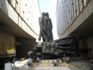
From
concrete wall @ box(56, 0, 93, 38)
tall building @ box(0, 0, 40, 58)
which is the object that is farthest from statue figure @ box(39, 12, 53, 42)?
concrete wall @ box(56, 0, 93, 38)

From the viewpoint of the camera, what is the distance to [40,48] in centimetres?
1493

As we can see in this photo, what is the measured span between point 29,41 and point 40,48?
81.8ft

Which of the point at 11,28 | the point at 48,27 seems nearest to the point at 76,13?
the point at 11,28

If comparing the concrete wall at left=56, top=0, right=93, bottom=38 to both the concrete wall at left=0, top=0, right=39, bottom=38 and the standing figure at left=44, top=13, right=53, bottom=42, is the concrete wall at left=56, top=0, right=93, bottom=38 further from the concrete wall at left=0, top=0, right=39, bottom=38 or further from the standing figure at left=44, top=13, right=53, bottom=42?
the concrete wall at left=0, top=0, right=39, bottom=38

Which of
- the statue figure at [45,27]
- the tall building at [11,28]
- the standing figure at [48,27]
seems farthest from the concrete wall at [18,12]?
the standing figure at [48,27]

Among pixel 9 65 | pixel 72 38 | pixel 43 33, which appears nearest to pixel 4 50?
pixel 43 33

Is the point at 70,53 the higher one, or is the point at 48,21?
the point at 48,21

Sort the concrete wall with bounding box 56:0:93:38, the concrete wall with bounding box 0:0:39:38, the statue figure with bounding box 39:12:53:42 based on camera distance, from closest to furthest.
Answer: the statue figure with bounding box 39:12:53:42, the concrete wall with bounding box 0:0:39:38, the concrete wall with bounding box 56:0:93:38

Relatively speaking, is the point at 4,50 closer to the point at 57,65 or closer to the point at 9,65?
the point at 57,65

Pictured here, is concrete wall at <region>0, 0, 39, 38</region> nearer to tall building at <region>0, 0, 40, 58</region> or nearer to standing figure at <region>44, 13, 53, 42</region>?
tall building at <region>0, 0, 40, 58</region>

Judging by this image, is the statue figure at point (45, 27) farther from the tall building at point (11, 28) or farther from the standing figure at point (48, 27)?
the tall building at point (11, 28)

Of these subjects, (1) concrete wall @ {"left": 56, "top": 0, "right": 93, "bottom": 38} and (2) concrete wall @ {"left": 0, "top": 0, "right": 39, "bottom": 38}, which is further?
(1) concrete wall @ {"left": 56, "top": 0, "right": 93, "bottom": 38}

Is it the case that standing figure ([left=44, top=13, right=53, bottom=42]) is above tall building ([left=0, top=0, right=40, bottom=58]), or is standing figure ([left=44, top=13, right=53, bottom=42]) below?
below

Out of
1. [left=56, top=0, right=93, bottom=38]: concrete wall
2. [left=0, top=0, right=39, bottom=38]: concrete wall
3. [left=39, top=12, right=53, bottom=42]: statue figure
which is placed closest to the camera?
[left=39, top=12, right=53, bottom=42]: statue figure
